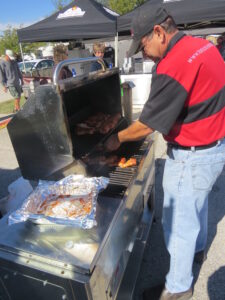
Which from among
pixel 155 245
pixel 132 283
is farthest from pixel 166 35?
pixel 155 245

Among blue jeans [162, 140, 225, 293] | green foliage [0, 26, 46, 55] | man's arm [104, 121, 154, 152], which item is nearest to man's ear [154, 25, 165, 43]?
man's arm [104, 121, 154, 152]

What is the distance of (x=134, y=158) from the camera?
1.86 metres

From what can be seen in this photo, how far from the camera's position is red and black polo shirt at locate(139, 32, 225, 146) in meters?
1.19

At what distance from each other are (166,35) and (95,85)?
1.12 meters

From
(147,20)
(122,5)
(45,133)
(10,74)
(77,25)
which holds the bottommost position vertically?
(10,74)

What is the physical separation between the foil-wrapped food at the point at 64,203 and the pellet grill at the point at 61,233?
→ 0.18 feet

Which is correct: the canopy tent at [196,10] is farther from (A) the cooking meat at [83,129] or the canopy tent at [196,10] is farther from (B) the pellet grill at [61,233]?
(B) the pellet grill at [61,233]

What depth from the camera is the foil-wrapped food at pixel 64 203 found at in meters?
A: 1.17

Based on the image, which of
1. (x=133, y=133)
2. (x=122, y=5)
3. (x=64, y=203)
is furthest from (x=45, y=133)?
(x=122, y=5)

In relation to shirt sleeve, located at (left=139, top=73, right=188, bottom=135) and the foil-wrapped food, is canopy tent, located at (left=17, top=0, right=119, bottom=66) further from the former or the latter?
the foil-wrapped food

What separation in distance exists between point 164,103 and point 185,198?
2.23 ft

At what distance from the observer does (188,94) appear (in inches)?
48.7

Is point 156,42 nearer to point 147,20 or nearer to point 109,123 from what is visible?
point 147,20

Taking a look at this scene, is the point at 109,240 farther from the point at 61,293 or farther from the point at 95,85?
the point at 95,85
